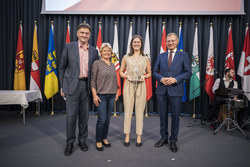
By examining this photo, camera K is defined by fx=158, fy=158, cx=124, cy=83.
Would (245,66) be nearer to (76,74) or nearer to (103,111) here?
(103,111)

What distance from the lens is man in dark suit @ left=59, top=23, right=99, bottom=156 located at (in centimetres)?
194

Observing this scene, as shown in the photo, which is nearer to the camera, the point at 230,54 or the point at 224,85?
the point at 224,85

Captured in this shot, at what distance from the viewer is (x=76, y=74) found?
1936 mm

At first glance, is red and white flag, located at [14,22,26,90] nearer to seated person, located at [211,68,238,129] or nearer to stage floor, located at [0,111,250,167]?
stage floor, located at [0,111,250,167]

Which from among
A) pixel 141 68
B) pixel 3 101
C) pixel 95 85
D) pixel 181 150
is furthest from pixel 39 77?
pixel 181 150

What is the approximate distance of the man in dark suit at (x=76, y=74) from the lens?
6.36 feet

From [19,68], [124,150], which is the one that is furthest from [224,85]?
[19,68]

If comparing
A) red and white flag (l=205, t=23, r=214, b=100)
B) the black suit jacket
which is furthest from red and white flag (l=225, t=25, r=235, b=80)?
the black suit jacket

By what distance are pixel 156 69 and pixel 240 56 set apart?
3.45 metres

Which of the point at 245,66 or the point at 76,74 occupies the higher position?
the point at 245,66

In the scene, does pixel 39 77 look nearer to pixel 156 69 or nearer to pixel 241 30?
pixel 156 69

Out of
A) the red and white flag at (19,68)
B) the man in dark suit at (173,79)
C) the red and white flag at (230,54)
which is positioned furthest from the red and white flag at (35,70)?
the red and white flag at (230,54)

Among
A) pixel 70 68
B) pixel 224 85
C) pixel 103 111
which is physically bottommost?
pixel 103 111

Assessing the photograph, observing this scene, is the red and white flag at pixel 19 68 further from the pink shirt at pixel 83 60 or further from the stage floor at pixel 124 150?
the pink shirt at pixel 83 60
